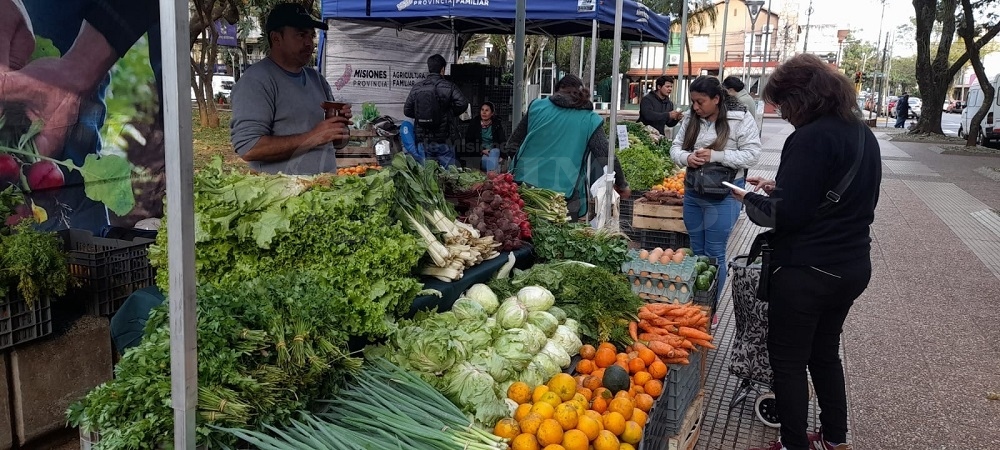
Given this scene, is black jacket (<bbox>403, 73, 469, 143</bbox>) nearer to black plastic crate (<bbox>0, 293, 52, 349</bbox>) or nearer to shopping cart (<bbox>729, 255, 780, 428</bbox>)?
shopping cart (<bbox>729, 255, 780, 428</bbox>)

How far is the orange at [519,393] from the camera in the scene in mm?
2963

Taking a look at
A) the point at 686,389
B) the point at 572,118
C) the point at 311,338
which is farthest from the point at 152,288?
the point at 572,118

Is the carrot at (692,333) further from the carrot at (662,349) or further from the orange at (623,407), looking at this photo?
the orange at (623,407)

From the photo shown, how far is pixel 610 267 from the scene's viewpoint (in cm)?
465

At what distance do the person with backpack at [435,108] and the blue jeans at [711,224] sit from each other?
4.30 meters

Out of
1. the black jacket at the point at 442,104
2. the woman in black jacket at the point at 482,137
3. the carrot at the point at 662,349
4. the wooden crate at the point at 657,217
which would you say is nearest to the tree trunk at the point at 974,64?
the woman in black jacket at the point at 482,137

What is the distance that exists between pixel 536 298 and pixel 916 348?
3.74 m

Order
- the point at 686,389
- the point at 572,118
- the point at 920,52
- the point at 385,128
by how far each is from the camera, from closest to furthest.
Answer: the point at 686,389 → the point at 572,118 → the point at 385,128 → the point at 920,52

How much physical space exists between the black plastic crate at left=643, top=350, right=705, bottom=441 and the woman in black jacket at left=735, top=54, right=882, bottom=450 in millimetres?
454

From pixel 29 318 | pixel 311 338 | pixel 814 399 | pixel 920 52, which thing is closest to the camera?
pixel 311 338

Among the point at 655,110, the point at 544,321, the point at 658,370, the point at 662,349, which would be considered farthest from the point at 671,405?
the point at 655,110

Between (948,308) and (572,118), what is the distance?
416 centimetres

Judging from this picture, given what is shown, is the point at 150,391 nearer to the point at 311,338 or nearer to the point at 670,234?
the point at 311,338

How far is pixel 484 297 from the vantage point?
12.2 feet
